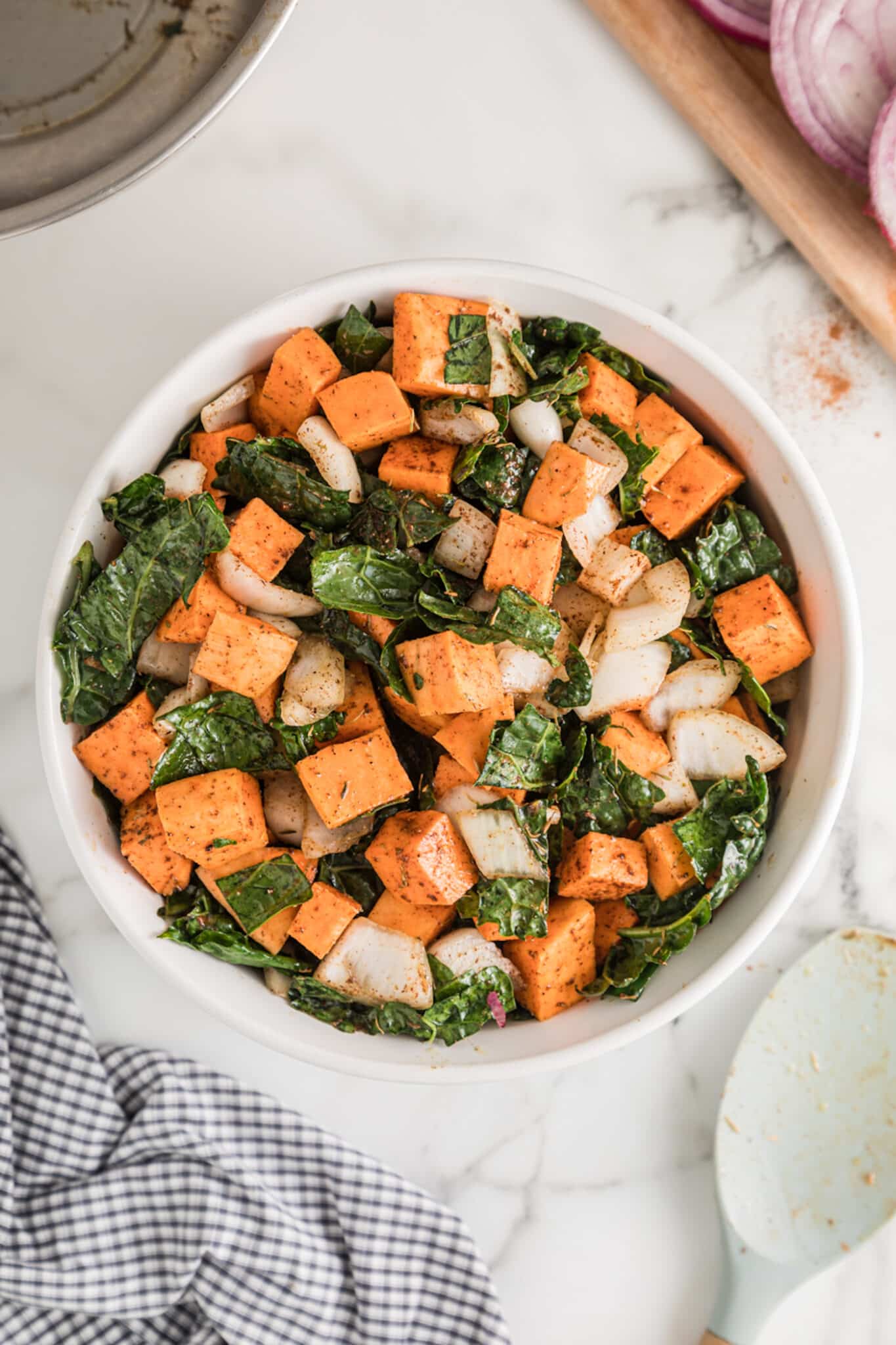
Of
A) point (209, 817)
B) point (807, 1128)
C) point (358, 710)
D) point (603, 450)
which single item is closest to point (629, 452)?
point (603, 450)

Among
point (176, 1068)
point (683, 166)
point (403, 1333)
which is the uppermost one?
point (683, 166)

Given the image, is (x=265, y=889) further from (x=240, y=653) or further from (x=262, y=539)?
(x=262, y=539)

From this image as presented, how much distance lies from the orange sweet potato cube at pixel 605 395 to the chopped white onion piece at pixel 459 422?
0.61 feet

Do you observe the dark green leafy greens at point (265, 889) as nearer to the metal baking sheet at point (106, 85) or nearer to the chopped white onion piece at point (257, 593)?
the chopped white onion piece at point (257, 593)

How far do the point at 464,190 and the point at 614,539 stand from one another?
929 mm

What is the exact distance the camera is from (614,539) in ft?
7.44

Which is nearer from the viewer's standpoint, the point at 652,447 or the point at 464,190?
the point at 652,447

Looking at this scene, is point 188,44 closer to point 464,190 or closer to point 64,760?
point 464,190

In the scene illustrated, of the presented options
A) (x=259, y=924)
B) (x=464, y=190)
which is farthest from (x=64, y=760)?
(x=464, y=190)

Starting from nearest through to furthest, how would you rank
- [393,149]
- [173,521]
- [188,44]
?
[188,44]
[173,521]
[393,149]

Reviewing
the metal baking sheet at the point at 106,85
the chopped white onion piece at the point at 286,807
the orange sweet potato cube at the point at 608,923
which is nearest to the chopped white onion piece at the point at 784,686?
the orange sweet potato cube at the point at 608,923

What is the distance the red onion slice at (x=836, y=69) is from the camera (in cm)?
233

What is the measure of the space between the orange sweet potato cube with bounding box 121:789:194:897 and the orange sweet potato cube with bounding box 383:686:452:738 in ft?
1.64

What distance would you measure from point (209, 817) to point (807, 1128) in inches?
63.3
